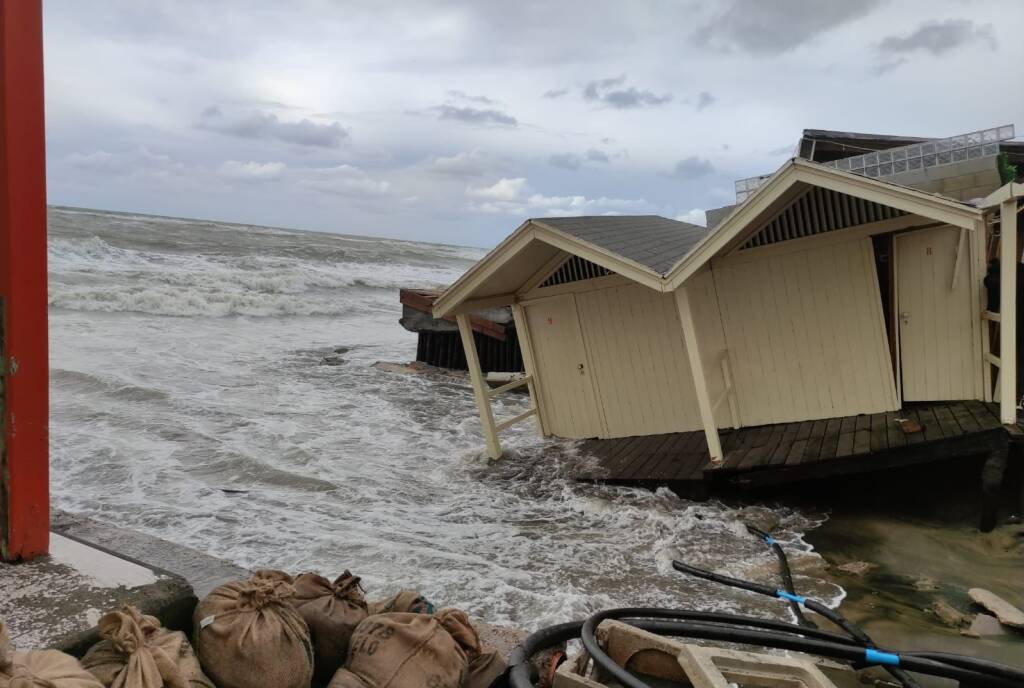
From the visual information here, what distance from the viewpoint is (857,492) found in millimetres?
7984

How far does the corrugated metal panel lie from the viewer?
316 inches

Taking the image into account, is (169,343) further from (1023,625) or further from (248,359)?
(1023,625)

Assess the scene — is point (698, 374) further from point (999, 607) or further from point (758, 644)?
point (758, 644)

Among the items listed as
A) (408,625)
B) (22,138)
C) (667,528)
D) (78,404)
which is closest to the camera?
(408,625)

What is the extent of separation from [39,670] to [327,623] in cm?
125

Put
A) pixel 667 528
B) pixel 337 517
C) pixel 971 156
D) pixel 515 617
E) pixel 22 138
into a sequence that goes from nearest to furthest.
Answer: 1. pixel 22 138
2. pixel 515 617
3. pixel 667 528
4. pixel 337 517
5. pixel 971 156

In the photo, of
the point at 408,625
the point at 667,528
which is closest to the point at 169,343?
the point at 667,528

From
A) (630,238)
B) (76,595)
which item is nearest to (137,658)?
(76,595)

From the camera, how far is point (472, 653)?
11.3 ft

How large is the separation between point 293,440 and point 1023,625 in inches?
362

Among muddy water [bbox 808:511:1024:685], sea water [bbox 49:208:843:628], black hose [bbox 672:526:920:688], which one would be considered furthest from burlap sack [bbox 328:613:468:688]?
muddy water [bbox 808:511:1024:685]

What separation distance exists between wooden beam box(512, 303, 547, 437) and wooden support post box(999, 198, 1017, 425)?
18.6ft

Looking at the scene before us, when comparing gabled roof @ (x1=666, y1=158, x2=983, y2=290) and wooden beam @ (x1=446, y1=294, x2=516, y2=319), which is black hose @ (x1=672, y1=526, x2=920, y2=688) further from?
wooden beam @ (x1=446, y1=294, x2=516, y2=319)

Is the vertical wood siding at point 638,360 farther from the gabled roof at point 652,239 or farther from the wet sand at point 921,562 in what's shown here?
the wet sand at point 921,562
